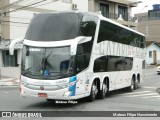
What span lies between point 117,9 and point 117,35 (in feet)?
136

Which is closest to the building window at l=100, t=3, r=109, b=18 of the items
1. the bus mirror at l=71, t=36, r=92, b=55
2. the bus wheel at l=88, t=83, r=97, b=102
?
the bus wheel at l=88, t=83, r=97, b=102

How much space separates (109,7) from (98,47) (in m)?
42.9

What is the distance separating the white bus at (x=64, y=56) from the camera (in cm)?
1379

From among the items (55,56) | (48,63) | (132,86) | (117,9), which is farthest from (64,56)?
Answer: (117,9)

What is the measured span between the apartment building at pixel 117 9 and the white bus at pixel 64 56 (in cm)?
3846

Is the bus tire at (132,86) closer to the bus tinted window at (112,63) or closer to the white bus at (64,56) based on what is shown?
the bus tinted window at (112,63)

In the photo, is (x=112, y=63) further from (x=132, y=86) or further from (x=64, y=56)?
(x=64, y=56)

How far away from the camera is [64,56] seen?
1409 cm

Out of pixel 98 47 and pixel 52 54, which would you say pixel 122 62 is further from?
pixel 52 54

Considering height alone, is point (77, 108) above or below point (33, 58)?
below

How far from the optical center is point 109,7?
193 feet

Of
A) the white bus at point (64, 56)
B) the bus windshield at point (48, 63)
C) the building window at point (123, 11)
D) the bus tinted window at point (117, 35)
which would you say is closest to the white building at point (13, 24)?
the bus tinted window at point (117, 35)

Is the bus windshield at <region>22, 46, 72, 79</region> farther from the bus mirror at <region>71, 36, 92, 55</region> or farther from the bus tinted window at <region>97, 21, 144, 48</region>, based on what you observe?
the bus tinted window at <region>97, 21, 144, 48</region>

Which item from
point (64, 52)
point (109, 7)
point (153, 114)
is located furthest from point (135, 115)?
point (109, 7)
